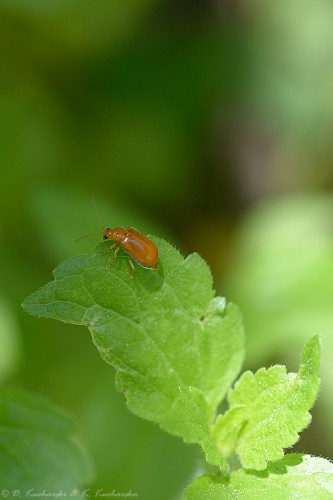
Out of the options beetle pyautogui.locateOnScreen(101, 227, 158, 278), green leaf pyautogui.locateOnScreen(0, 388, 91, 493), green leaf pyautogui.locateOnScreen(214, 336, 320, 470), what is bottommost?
green leaf pyautogui.locateOnScreen(0, 388, 91, 493)

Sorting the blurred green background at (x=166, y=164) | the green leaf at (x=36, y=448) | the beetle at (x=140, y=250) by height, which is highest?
the blurred green background at (x=166, y=164)

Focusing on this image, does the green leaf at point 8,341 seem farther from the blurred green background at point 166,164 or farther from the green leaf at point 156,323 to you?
the green leaf at point 156,323

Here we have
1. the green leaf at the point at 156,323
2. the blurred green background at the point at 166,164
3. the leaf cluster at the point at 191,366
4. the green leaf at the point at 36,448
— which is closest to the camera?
the leaf cluster at the point at 191,366

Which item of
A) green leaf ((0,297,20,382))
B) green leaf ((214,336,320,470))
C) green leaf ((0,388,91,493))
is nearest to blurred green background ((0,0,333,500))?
green leaf ((0,297,20,382))

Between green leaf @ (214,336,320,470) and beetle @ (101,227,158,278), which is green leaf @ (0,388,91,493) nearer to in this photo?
green leaf @ (214,336,320,470)

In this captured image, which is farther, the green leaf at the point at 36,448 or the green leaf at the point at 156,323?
the green leaf at the point at 36,448

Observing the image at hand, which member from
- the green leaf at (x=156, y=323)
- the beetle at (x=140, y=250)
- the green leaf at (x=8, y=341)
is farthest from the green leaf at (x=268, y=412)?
the green leaf at (x=8, y=341)

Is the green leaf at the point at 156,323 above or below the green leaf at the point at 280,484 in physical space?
above
